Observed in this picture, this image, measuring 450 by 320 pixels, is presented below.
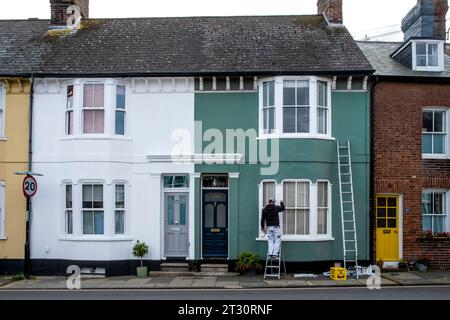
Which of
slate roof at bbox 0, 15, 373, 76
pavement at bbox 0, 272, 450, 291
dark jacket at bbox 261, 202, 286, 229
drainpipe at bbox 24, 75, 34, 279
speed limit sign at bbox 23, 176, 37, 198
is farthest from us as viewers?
slate roof at bbox 0, 15, 373, 76

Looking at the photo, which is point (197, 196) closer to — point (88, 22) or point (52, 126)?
point (52, 126)

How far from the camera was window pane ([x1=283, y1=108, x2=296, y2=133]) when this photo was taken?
1794cm

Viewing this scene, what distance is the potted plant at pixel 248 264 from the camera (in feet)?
57.2

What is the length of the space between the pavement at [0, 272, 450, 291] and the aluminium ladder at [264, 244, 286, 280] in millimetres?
263

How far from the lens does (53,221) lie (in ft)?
60.2

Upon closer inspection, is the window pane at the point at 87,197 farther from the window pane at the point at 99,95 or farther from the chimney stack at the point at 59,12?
the chimney stack at the point at 59,12

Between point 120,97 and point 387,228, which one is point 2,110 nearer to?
point 120,97

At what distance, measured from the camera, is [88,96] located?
18.2m

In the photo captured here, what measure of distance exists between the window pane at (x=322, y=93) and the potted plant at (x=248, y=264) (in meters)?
5.60

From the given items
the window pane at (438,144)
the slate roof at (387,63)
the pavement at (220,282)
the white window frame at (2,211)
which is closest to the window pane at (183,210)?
the pavement at (220,282)

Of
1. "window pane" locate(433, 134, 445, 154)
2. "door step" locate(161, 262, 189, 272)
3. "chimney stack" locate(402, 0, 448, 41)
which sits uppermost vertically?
"chimney stack" locate(402, 0, 448, 41)

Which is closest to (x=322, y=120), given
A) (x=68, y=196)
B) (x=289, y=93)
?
(x=289, y=93)

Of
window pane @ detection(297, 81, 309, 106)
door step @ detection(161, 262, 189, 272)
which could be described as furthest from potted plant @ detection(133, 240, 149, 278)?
window pane @ detection(297, 81, 309, 106)

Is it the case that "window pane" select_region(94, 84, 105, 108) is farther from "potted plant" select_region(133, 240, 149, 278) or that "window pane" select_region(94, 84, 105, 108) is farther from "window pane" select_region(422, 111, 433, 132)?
"window pane" select_region(422, 111, 433, 132)
